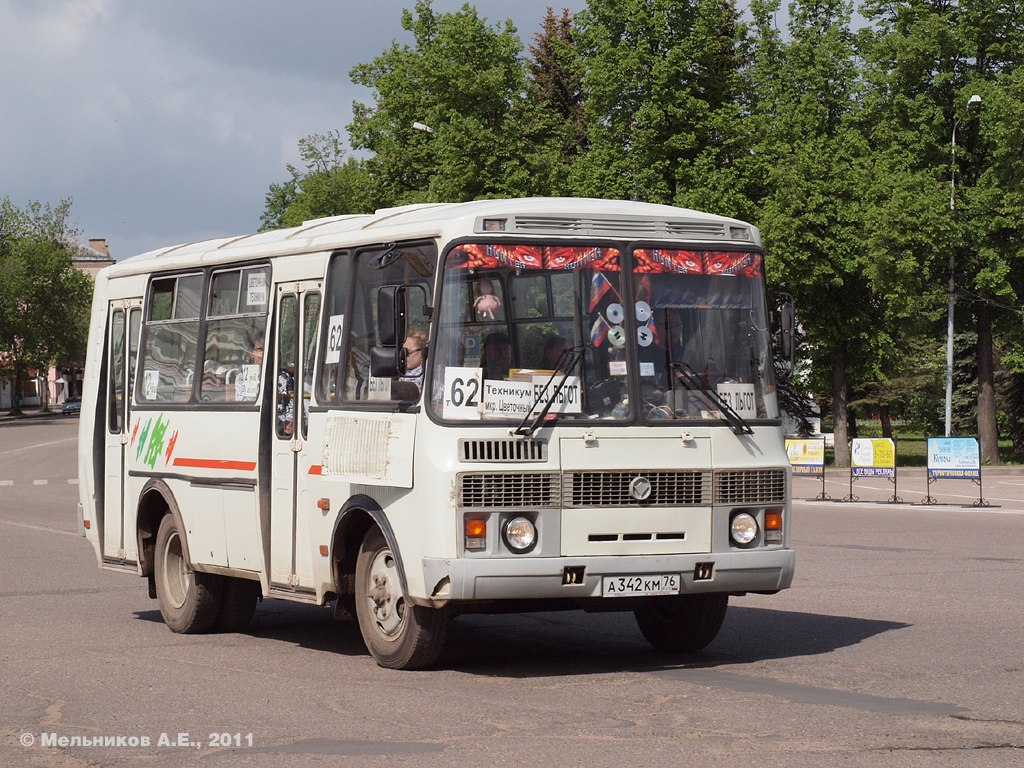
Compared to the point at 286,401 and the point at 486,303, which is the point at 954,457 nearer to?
the point at 286,401

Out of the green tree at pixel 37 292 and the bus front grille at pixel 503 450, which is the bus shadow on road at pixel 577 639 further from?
the green tree at pixel 37 292

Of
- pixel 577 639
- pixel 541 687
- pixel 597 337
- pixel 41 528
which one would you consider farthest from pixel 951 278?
pixel 541 687

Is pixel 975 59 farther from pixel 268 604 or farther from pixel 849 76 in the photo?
pixel 268 604

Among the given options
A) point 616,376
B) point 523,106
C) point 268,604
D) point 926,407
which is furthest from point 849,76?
point 616,376

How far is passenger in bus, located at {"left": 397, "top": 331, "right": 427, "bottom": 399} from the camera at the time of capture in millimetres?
9734

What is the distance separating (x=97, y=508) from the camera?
46.8 feet

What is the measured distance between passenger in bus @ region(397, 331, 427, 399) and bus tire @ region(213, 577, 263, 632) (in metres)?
3.46

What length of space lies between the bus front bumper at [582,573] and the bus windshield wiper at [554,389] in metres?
0.74

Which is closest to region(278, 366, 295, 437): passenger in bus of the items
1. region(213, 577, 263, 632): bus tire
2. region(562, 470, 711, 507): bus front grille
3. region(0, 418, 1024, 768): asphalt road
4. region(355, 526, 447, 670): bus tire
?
region(355, 526, 447, 670): bus tire

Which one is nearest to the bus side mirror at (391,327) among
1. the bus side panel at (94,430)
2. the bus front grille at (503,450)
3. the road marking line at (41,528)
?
the bus front grille at (503,450)

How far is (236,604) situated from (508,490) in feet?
13.0

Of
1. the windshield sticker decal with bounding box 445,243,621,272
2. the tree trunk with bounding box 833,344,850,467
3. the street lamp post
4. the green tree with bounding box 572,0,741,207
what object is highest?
the green tree with bounding box 572,0,741,207

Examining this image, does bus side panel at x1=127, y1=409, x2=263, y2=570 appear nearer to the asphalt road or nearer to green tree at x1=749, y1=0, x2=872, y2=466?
the asphalt road

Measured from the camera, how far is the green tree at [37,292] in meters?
114
